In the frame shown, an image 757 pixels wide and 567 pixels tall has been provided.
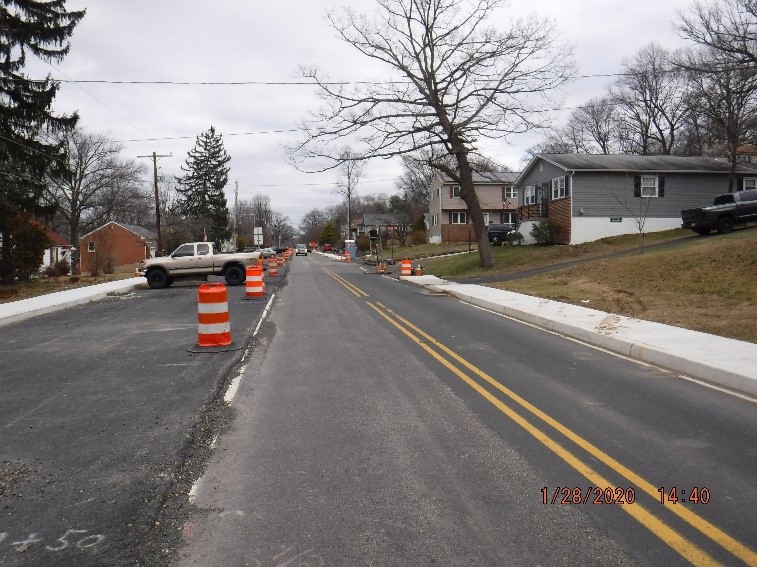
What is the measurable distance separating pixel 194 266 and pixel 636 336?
785 inches

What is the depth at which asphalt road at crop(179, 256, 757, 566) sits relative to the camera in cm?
360

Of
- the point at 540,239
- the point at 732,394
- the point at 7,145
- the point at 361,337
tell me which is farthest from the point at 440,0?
the point at 732,394

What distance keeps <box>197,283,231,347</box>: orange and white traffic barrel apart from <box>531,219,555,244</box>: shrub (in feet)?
96.8

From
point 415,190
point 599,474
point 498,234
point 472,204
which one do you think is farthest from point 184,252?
point 415,190

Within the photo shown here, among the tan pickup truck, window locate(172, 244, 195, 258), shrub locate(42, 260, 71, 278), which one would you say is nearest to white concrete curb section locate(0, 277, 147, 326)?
the tan pickup truck

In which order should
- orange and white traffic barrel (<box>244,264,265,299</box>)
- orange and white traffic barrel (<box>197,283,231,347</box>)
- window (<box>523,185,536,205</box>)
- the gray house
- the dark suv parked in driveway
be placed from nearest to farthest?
orange and white traffic barrel (<box>197,283,231,347</box>) < orange and white traffic barrel (<box>244,264,265,299</box>) < the gray house < window (<box>523,185,536,205</box>) < the dark suv parked in driveway

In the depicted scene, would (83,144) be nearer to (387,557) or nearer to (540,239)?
(540,239)

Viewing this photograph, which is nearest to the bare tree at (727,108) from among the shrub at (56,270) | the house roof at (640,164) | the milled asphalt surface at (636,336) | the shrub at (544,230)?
the house roof at (640,164)

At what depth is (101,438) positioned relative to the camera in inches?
222

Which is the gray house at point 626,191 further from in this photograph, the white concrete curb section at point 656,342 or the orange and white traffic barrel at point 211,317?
the orange and white traffic barrel at point 211,317

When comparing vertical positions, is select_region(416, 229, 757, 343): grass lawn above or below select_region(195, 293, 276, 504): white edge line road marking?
above

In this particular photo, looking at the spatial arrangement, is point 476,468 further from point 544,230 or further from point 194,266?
point 544,230

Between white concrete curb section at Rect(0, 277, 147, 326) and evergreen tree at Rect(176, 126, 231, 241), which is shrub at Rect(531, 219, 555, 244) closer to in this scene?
white concrete curb section at Rect(0, 277, 147, 326)

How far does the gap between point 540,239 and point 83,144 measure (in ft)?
151
